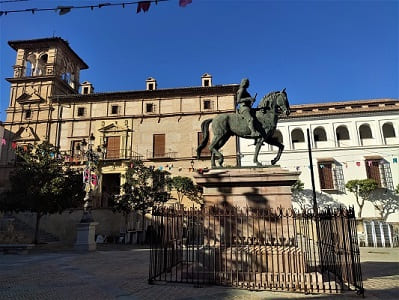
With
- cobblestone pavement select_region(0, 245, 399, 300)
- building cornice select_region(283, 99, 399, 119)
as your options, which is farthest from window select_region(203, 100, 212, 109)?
cobblestone pavement select_region(0, 245, 399, 300)

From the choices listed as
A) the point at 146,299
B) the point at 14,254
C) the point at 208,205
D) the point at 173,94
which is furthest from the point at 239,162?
the point at 146,299

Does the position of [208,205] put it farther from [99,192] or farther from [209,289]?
[99,192]

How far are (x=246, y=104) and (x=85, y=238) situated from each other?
1256 cm

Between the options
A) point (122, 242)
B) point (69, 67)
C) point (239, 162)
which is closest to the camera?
point (122, 242)

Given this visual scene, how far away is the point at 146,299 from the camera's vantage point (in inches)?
214

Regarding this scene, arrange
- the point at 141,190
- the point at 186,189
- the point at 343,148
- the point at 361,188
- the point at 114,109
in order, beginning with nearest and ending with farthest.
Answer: the point at 141,190
the point at 361,188
the point at 186,189
the point at 343,148
the point at 114,109

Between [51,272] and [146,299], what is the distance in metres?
→ 4.88

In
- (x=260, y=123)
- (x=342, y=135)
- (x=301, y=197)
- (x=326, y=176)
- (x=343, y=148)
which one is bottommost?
(x=301, y=197)

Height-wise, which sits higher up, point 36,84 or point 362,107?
point 36,84

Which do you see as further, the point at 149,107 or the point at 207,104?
the point at 149,107

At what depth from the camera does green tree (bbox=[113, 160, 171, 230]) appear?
24.6m

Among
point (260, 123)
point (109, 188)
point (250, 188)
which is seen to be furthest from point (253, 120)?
point (109, 188)

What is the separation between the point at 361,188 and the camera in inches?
1022

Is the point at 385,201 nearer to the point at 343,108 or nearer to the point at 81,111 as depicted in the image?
the point at 343,108
